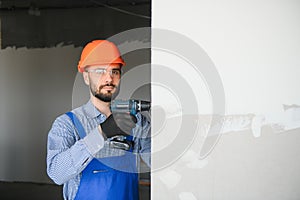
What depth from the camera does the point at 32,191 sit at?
422 centimetres

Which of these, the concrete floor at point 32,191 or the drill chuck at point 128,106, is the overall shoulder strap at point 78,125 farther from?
the concrete floor at point 32,191

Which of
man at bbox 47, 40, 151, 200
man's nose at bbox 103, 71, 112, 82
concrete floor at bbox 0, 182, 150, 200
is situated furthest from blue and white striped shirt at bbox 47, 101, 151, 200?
concrete floor at bbox 0, 182, 150, 200

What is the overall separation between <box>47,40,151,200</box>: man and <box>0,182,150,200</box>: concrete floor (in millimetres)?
2291

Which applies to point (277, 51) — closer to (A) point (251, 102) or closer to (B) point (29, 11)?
(A) point (251, 102)

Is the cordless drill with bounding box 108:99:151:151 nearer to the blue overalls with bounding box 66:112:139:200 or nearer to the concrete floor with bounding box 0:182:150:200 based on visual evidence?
the blue overalls with bounding box 66:112:139:200

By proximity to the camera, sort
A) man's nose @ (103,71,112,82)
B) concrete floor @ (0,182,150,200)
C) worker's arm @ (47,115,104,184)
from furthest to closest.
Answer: concrete floor @ (0,182,150,200)
man's nose @ (103,71,112,82)
worker's arm @ (47,115,104,184)

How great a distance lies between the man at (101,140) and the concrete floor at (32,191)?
2291 mm

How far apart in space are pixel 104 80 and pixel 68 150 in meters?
0.34

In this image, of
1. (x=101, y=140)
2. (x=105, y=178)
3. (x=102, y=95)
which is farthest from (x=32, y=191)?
(x=101, y=140)

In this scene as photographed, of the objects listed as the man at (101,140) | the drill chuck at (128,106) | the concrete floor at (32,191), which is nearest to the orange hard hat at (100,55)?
the man at (101,140)

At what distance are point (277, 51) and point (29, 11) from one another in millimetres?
4227

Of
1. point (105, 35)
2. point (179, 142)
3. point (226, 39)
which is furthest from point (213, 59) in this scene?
point (105, 35)

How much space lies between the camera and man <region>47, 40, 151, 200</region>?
1382 mm

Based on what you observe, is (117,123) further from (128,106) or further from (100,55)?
(100,55)
